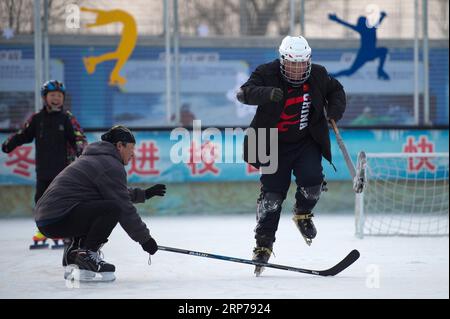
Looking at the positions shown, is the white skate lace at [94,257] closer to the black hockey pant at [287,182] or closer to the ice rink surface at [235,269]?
the ice rink surface at [235,269]

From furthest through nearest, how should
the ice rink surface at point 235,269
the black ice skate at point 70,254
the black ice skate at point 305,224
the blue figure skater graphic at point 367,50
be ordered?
the blue figure skater graphic at point 367,50, the black ice skate at point 305,224, the black ice skate at point 70,254, the ice rink surface at point 235,269

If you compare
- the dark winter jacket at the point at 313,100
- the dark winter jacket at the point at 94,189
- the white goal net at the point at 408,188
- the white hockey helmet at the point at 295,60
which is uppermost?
the white hockey helmet at the point at 295,60

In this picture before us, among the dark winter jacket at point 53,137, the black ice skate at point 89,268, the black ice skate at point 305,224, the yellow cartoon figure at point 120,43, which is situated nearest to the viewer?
the black ice skate at point 89,268

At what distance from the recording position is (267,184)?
5.78m

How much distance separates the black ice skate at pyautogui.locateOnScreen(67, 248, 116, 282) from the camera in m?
5.20

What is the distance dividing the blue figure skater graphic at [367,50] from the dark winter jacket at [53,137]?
4.42 meters

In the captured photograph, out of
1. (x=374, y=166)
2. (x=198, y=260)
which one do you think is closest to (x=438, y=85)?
(x=374, y=166)

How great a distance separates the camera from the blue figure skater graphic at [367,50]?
10.8 metres

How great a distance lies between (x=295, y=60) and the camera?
5.57 m

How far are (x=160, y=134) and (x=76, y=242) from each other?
5.08m

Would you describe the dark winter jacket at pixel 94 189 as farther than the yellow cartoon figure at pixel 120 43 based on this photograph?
No

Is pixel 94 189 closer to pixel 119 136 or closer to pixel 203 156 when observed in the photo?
pixel 119 136

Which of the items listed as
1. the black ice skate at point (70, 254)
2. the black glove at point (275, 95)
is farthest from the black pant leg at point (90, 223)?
the black glove at point (275, 95)

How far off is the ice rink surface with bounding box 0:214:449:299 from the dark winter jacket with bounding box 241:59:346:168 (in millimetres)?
811
